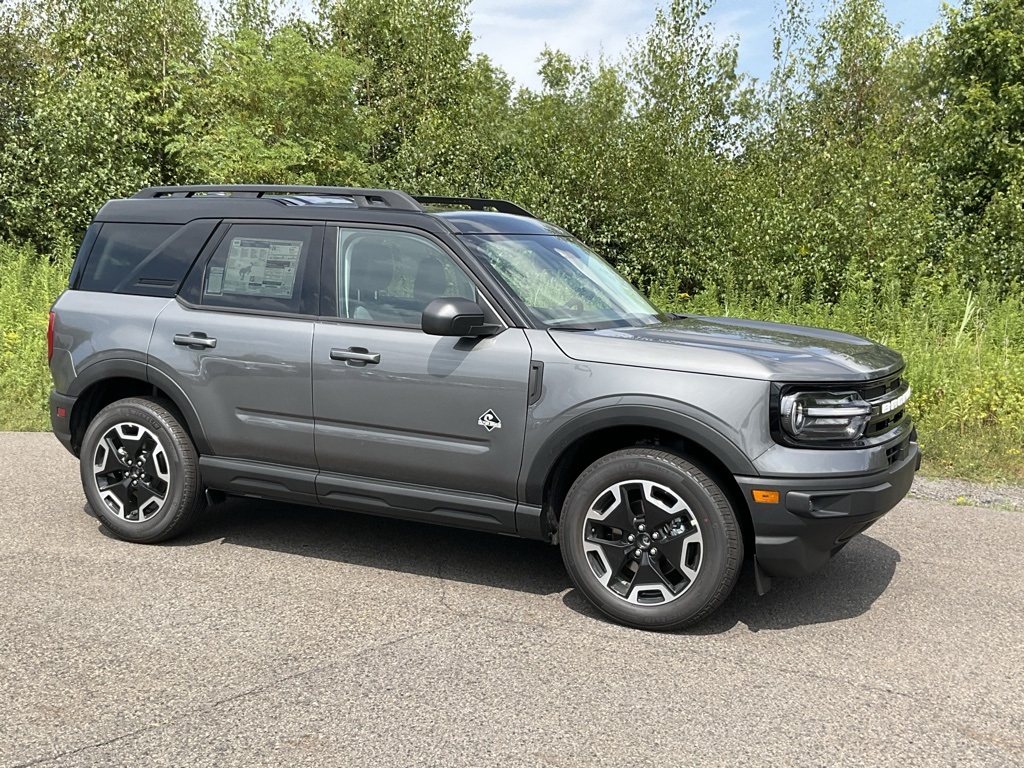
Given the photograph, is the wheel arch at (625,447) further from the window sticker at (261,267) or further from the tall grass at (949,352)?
the tall grass at (949,352)

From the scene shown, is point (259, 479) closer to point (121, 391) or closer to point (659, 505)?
point (121, 391)

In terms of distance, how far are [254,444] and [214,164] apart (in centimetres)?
1602

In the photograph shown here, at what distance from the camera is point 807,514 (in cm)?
426

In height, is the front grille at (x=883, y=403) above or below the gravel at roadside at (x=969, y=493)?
above

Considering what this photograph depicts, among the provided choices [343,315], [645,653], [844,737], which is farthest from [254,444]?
[844,737]

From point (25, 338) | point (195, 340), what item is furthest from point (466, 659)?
point (25, 338)

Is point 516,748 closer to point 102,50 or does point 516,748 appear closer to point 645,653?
point 645,653

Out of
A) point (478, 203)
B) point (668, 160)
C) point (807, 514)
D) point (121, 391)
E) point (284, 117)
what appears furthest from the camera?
point (284, 117)

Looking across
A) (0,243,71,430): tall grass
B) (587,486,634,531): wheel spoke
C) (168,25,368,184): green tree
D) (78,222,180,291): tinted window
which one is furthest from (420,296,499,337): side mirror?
(168,25,368,184): green tree

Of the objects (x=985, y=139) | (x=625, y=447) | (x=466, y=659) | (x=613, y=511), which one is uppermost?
(x=985, y=139)

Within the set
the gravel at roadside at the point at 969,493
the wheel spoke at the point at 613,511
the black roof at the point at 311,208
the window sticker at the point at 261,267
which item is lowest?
the gravel at roadside at the point at 969,493

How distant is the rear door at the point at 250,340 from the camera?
208 inches

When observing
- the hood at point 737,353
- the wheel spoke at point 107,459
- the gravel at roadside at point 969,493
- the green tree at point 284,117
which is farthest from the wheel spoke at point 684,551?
the green tree at point 284,117

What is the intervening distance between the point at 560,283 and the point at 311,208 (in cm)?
141
